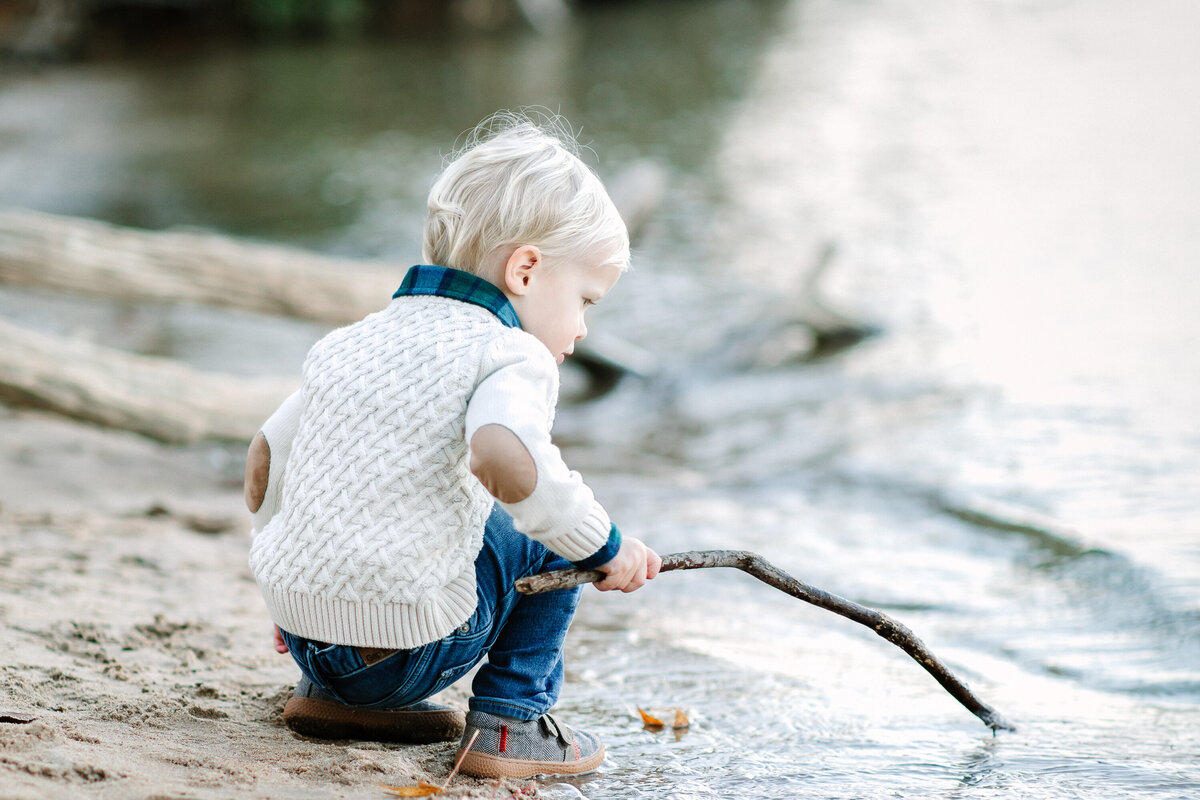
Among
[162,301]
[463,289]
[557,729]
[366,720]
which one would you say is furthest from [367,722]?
[162,301]

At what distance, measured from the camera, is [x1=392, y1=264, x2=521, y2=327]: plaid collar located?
80.6 inches

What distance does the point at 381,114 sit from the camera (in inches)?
574

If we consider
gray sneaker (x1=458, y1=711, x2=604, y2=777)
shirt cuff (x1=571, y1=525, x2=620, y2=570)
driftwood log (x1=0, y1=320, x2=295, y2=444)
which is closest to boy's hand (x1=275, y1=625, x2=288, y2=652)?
gray sneaker (x1=458, y1=711, x2=604, y2=777)

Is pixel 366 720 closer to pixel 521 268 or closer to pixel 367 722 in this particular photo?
pixel 367 722

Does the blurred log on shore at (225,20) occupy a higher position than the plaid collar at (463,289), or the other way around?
the blurred log on shore at (225,20)

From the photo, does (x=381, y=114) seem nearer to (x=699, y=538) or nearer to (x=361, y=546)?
(x=699, y=538)

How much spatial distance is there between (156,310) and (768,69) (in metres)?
12.3

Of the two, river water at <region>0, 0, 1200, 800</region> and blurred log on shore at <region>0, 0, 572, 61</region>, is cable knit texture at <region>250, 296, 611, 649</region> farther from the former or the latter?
blurred log on shore at <region>0, 0, 572, 61</region>

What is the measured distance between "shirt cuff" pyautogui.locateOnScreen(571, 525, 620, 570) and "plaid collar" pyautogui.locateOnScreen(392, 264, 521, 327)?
0.41m

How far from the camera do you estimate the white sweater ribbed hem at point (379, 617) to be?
1971 mm

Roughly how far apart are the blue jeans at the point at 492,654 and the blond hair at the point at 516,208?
48 cm

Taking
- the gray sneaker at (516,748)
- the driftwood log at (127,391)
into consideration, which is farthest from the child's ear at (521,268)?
the driftwood log at (127,391)

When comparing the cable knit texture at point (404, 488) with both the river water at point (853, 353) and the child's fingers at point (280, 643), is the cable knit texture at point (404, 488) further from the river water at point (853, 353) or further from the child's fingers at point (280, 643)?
the river water at point (853, 353)

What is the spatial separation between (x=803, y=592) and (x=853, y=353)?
4904 millimetres
